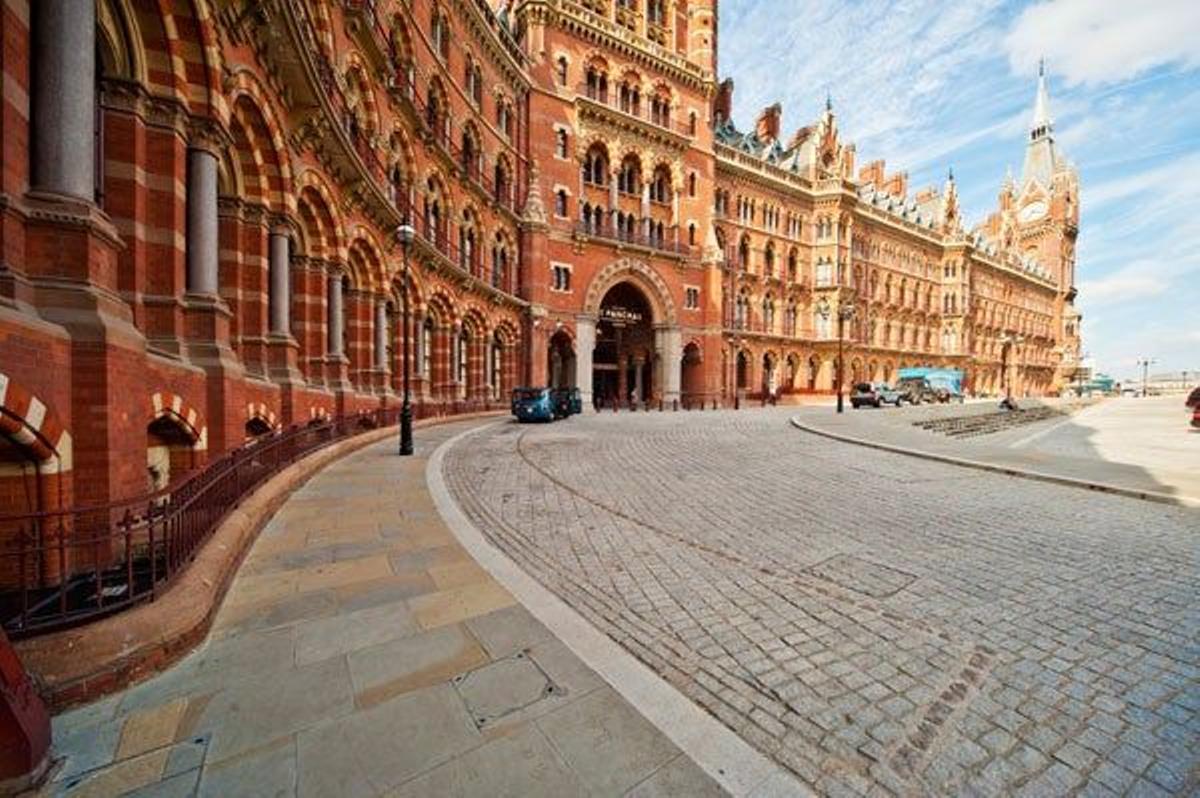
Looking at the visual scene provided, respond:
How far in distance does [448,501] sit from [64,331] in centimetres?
454

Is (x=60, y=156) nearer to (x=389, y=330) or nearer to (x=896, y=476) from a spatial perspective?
(x=896, y=476)

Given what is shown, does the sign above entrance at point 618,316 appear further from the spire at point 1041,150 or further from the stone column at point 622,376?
the spire at point 1041,150

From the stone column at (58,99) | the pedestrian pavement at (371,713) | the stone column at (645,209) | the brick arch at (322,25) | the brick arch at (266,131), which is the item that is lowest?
the pedestrian pavement at (371,713)

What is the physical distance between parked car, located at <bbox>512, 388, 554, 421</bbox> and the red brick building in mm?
3623

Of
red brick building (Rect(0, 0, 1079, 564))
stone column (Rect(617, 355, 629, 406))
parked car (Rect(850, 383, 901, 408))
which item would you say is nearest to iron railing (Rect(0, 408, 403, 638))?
red brick building (Rect(0, 0, 1079, 564))

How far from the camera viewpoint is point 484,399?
2639cm

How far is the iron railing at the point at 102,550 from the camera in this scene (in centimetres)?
320

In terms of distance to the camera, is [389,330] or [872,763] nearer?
[872,763]

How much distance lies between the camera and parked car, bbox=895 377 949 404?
42.0 metres

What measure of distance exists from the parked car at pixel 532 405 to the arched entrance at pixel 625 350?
14851 mm

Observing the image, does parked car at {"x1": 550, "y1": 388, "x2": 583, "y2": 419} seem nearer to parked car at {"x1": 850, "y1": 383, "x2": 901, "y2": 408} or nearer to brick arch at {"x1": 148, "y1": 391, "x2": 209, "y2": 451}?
brick arch at {"x1": 148, "y1": 391, "x2": 209, "y2": 451}

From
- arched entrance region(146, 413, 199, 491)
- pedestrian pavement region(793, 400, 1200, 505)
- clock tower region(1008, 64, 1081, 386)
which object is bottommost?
pedestrian pavement region(793, 400, 1200, 505)

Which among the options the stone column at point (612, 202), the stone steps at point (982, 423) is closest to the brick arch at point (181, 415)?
the stone steps at point (982, 423)

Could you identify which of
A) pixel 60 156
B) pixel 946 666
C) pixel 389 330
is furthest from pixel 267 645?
pixel 389 330
